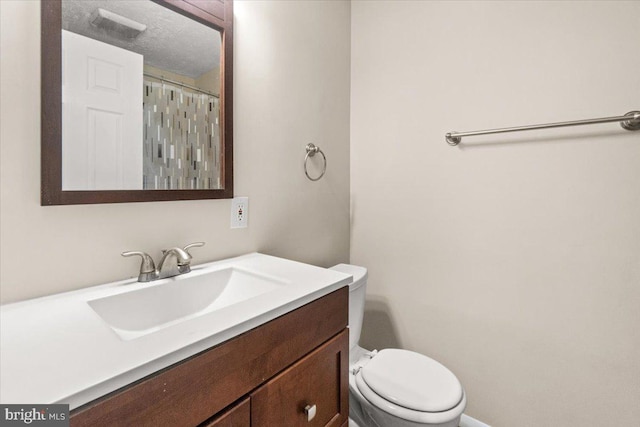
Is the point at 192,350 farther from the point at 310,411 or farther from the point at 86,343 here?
the point at 310,411

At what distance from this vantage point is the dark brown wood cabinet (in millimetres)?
479

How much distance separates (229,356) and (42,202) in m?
0.62

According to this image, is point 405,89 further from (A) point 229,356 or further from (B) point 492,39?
(A) point 229,356

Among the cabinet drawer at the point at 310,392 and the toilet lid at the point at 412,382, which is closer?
the cabinet drawer at the point at 310,392

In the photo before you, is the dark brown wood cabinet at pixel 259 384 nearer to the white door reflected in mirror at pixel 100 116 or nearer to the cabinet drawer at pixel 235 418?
the cabinet drawer at pixel 235 418

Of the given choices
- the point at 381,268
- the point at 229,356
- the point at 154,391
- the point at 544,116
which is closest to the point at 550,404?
the point at 381,268

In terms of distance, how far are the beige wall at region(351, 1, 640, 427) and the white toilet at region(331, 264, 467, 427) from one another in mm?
358

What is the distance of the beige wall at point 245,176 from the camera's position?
733 millimetres

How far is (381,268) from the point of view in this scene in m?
1.74

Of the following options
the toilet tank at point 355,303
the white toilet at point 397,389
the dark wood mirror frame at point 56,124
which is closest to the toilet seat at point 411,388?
the white toilet at point 397,389

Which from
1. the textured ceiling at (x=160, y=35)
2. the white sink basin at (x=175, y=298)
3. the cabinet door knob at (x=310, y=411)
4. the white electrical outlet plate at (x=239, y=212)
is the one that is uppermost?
the textured ceiling at (x=160, y=35)

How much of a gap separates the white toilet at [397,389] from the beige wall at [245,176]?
17.9 inches

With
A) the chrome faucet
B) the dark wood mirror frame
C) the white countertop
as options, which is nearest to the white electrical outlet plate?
the dark wood mirror frame

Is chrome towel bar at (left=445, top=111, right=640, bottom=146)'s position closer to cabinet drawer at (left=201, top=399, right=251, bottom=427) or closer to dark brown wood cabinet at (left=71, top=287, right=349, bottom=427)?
dark brown wood cabinet at (left=71, top=287, right=349, bottom=427)
